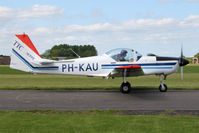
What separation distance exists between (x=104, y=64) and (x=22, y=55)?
5128mm

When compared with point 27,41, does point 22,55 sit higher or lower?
lower

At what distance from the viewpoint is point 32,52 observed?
15.6 metres

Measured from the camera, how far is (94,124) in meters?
6.84

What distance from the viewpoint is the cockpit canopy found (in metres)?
14.3

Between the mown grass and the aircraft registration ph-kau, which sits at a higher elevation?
the aircraft registration ph-kau

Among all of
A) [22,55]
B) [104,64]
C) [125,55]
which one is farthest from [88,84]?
[125,55]

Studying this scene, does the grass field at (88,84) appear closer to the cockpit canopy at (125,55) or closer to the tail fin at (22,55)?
the tail fin at (22,55)

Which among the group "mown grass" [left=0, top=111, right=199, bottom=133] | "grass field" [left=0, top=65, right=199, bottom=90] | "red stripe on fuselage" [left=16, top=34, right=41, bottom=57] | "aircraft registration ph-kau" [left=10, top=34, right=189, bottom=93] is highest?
"red stripe on fuselage" [left=16, top=34, right=41, bottom=57]

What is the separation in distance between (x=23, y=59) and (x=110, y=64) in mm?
5390

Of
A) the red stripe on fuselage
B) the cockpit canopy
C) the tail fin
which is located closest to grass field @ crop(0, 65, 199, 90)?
the tail fin

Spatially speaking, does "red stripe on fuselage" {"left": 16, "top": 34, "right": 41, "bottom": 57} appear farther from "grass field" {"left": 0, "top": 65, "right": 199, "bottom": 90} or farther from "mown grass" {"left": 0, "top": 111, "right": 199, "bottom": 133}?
"mown grass" {"left": 0, "top": 111, "right": 199, "bottom": 133}

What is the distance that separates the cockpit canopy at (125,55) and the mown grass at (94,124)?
697cm

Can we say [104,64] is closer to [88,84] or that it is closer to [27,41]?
[27,41]

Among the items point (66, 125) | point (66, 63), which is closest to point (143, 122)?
point (66, 125)
